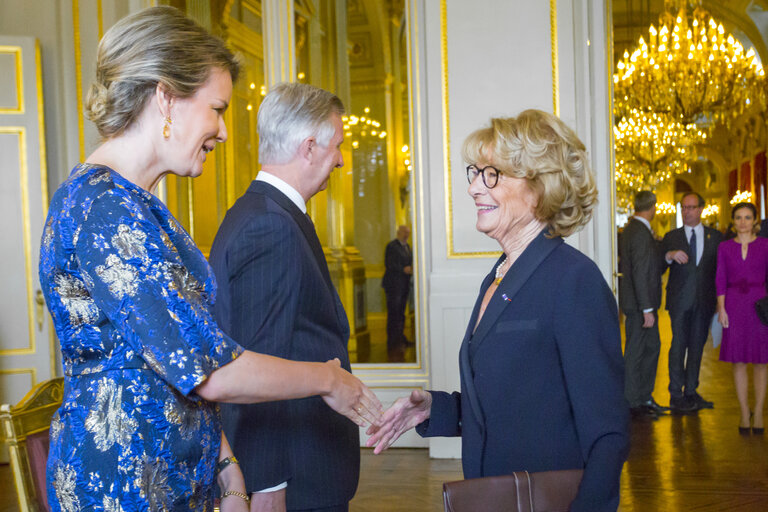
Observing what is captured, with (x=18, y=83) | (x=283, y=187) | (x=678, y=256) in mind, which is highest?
(x=18, y=83)

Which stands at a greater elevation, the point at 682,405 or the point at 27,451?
the point at 27,451

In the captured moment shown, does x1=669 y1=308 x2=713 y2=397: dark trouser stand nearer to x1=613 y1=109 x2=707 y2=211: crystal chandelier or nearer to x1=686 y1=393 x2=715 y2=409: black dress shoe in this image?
x1=686 y1=393 x2=715 y2=409: black dress shoe

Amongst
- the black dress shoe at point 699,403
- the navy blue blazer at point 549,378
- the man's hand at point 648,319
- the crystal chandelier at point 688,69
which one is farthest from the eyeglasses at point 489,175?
the crystal chandelier at point 688,69

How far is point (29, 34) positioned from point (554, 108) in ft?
12.9

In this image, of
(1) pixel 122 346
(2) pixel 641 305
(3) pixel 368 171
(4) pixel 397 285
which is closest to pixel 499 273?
(1) pixel 122 346

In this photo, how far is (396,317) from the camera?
5.58m

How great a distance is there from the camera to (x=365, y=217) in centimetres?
571

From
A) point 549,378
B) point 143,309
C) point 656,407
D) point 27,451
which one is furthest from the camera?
point 656,407

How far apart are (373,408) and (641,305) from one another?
5116mm

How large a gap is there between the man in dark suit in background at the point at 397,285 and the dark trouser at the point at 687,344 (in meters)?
2.46

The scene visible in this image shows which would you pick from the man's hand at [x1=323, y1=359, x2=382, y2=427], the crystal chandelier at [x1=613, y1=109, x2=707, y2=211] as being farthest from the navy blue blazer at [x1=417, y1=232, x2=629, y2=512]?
the crystal chandelier at [x1=613, y1=109, x2=707, y2=211]

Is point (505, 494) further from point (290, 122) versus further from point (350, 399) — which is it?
point (290, 122)

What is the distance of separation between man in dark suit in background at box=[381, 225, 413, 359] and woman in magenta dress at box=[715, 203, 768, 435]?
96.1 inches

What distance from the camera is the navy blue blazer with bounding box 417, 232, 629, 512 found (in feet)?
4.75
